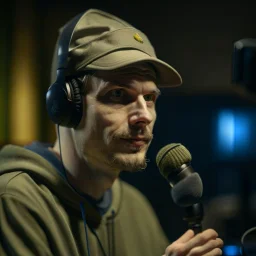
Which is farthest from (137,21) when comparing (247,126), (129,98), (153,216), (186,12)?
(153,216)

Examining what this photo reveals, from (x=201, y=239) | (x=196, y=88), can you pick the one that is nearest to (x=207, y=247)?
(x=201, y=239)

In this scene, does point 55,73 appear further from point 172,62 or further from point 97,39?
point 172,62

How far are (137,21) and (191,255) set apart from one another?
1.97 feet

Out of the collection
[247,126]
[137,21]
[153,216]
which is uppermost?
[137,21]

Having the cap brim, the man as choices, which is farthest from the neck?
the cap brim

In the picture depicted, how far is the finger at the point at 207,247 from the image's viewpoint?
1.13m

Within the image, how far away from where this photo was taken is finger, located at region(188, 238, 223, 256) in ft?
3.71

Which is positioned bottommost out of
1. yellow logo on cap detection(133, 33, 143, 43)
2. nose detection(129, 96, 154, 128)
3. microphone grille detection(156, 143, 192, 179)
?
microphone grille detection(156, 143, 192, 179)

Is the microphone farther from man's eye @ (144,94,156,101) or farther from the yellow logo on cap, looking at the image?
the yellow logo on cap

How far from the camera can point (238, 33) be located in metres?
1.27

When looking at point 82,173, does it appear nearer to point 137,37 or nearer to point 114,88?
point 114,88

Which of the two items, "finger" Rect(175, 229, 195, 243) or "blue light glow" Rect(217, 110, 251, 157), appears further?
"blue light glow" Rect(217, 110, 251, 157)

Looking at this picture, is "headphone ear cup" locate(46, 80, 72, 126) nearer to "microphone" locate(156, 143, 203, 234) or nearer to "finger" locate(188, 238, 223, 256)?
"microphone" locate(156, 143, 203, 234)

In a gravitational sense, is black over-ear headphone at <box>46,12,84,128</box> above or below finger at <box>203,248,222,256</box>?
above
